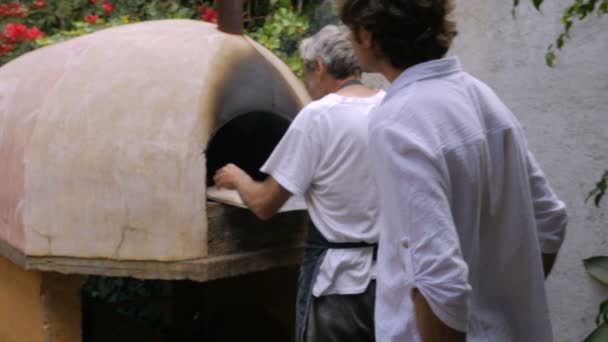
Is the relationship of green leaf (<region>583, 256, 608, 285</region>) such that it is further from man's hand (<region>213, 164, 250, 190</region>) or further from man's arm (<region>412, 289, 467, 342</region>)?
man's arm (<region>412, 289, 467, 342</region>)

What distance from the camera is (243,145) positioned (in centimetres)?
420

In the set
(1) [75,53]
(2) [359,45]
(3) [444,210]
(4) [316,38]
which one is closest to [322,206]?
(4) [316,38]

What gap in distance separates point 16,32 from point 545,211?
15.6 ft

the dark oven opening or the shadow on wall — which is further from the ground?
the dark oven opening

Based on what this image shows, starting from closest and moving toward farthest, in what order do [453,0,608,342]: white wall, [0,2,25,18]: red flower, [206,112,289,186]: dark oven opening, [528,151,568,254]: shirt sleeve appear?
[528,151,568,254]: shirt sleeve, [453,0,608,342]: white wall, [206,112,289,186]: dark oven opening, [0,2,25,18]: red flower

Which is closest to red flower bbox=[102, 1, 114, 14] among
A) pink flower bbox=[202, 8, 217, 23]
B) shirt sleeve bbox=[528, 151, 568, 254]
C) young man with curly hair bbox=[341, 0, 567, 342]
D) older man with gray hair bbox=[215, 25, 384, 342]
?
pink flower bbox=[202, 8, 217, 23]

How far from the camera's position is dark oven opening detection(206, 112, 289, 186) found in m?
4.05

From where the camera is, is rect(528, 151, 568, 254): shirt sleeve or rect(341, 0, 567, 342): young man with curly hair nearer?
rect(341, 0, 567, 342): young man with curly hair

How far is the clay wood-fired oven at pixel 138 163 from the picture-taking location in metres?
3.23

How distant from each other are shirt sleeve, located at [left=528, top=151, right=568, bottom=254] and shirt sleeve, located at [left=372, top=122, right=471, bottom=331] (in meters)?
0.46

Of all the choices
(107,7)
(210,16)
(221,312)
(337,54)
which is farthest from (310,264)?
(107,7)

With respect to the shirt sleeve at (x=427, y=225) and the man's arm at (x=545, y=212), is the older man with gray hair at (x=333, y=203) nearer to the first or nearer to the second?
the man's arm at (x=545, y=212)

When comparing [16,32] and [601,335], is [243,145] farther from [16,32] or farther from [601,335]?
[16,32]

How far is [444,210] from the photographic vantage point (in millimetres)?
1660
